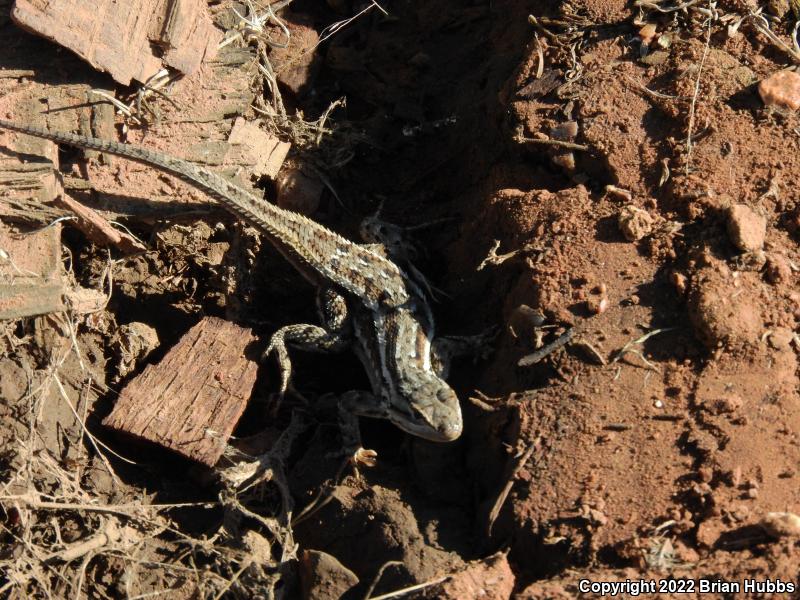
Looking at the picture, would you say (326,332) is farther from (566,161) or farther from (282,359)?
(566,161)

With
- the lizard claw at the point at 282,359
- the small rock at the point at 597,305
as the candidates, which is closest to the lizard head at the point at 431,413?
the lizard claw at the point at 282,359

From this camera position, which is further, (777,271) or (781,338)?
(777,271)

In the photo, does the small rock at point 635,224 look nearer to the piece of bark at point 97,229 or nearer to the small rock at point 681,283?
the small rock at point 681,283

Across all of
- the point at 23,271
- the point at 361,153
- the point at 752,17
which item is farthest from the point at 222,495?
the point at 752,17

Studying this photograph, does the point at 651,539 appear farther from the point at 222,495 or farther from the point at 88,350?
the point at 88,350

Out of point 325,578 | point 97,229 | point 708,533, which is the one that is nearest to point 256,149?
point 97,229

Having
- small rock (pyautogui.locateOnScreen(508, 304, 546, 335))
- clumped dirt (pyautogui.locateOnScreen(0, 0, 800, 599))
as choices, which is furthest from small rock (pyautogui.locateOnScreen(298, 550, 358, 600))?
small rock (pyautogui.locateOnScreen(508, 304, 546, 335))

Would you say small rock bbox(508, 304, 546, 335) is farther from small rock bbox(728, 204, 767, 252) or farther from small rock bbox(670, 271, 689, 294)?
small rock bbox(728, 204, 767, 252)

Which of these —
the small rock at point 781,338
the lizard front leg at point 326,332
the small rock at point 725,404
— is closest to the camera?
the small rock at point 725,404
